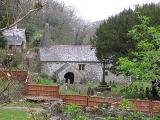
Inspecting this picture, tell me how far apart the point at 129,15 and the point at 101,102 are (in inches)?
797

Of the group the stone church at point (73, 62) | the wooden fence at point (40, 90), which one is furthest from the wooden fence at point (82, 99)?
the stone church at point (73, 62)

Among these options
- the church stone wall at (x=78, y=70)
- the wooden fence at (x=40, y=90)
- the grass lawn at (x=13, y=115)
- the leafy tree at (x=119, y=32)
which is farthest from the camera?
the church stone wall at (x=78, y=70)

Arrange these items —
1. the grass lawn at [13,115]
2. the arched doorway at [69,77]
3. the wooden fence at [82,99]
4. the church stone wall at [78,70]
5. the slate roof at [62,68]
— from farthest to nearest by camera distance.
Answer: the arched doorway at [69,77]
the church stone wall at [78,70]
the slate roof at [62,68]
the wooden fence at [82,99]
the grass lawn at [13,115]

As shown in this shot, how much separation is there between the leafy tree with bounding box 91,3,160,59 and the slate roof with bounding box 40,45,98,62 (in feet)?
38.4

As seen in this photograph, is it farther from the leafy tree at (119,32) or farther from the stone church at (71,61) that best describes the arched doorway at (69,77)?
the leafy tree at (119,32)

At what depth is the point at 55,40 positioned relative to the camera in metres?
85.4

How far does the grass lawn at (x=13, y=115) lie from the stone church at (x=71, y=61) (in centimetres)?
3343

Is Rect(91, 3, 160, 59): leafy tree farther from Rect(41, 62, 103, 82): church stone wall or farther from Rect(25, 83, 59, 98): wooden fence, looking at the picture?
Rect(25, 83, 59, 98): wooden fence

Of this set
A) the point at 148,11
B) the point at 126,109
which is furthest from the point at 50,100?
the point at 126,109

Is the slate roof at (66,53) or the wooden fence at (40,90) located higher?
the slate roof at (66,53)

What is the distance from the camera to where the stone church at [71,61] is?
61.5m

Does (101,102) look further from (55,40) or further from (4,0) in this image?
(55,40)

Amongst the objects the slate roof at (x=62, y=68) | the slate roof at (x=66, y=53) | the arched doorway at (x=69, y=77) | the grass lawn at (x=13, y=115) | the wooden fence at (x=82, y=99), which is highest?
the slate roof at (x=66, y=53)

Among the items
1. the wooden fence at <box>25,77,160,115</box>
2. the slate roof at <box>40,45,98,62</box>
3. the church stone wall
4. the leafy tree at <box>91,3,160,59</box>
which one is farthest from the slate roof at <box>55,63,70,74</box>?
the wooden fence at <box>25,77,160,115</box>
